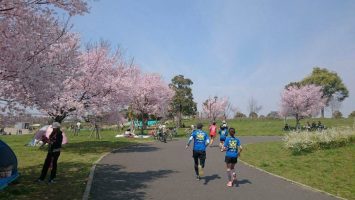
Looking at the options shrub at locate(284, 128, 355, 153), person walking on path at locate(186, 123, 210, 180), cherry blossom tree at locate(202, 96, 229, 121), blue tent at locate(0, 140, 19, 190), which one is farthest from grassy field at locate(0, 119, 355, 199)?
cherry blossom tree at locate(202, 96, 229, 121)

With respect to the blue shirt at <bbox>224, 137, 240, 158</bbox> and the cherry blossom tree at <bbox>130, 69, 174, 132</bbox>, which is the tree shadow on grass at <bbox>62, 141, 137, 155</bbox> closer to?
the blue shirt at <bbox>224, 137, 240, 158</bbox>

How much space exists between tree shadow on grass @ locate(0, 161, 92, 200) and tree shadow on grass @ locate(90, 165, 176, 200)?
15.6 inches

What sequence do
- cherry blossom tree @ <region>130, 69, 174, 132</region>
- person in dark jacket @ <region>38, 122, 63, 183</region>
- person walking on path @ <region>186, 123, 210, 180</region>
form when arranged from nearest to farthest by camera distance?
person in dark jacket @ <region>38, 122, 63, 183</region>, person walking on path @ <region>186, 123, 210, 180</region>, cherry blossom tree @ <region>130, 69, 174, 132</region>

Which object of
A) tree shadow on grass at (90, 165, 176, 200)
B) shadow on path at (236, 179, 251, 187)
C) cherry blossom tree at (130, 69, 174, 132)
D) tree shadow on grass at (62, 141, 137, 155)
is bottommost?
shadow on path at (236, 179, 251, 187)

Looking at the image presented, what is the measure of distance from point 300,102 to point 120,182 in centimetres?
4773

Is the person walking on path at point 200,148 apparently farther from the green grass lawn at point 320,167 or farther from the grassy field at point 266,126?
the grassy field at point 266,126

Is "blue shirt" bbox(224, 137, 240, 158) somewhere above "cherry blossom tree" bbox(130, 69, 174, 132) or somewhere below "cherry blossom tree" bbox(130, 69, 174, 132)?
below

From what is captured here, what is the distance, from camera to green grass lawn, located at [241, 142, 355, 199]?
10234 mm

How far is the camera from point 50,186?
9.46 metres

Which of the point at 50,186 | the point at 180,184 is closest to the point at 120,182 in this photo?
the point at 180,184

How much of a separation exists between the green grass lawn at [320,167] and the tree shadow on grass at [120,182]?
4.33 metres

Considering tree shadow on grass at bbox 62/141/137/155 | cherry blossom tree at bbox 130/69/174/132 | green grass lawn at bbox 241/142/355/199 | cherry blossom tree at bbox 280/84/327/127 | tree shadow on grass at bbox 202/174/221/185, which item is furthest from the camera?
cherry blossom tree at bbox 280/84/327/127

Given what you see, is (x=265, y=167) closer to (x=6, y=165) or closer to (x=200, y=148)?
(x=200, y=148)

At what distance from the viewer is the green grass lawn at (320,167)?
1023 centimetres
